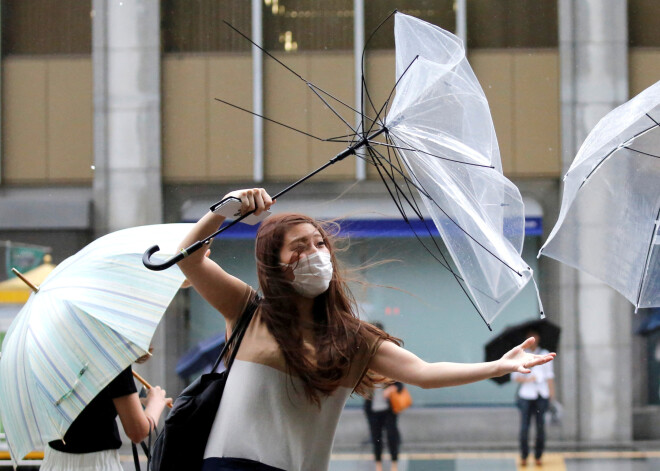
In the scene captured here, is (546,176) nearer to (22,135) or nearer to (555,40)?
(555,40)

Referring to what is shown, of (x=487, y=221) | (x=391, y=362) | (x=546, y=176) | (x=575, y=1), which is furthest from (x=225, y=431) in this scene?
(x=575, y=1)

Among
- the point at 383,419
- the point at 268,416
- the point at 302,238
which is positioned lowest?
the point at 383,419

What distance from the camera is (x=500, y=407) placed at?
908 centimetres

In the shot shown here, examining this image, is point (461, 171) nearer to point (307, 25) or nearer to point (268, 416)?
point (268, 416)

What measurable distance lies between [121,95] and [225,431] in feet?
23.9

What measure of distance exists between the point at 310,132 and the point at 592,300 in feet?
10.6

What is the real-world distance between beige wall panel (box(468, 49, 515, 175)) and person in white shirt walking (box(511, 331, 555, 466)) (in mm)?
1899

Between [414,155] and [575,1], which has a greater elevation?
[575,1]

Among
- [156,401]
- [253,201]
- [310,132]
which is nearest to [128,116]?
[310,132]

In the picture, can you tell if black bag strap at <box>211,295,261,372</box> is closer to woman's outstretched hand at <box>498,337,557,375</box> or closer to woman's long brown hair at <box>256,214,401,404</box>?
woman's long brown hair at <box>256,214,401,404</box>

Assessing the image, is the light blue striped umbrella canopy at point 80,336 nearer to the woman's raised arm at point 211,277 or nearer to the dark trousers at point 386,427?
the woman's raised arm at point 211,277

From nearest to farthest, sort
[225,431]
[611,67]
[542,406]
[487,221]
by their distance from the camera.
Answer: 1. [225,431]
2. [487,221]
3. [542,406]
4. [611,67]

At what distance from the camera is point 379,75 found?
28.3 ft

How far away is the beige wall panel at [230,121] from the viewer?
350 inches
